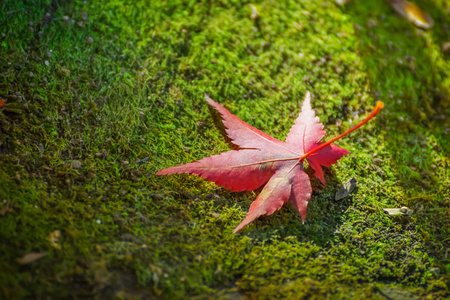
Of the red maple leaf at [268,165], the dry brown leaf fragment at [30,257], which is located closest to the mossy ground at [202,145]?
the dry brown leaf fragment at [30,257]

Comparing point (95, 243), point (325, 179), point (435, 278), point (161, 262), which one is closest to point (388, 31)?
point (325, 179)

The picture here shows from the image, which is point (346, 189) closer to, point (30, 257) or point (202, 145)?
point (202, 145)

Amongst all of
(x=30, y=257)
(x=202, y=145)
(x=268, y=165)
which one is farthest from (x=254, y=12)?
(x=30, y=257)

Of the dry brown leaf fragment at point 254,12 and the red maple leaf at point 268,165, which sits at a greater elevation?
the dry brown leaf fragment at point 254,12

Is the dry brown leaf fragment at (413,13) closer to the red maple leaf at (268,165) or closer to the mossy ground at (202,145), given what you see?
the mossy ground at (202,145)

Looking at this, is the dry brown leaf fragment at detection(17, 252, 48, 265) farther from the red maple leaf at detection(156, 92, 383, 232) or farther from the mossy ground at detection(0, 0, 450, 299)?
the red maple leaf at detection(156, 92, 383, 232)
